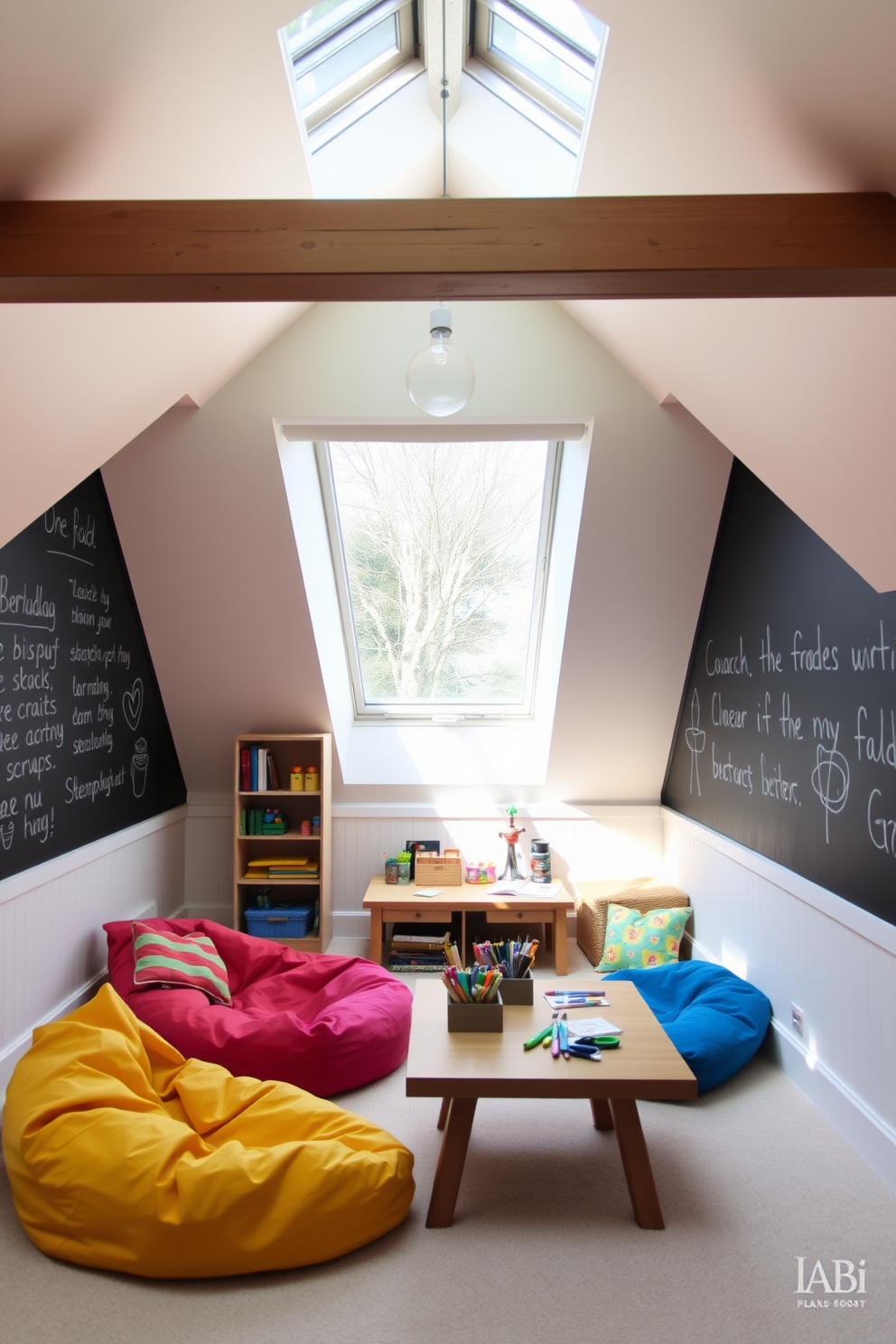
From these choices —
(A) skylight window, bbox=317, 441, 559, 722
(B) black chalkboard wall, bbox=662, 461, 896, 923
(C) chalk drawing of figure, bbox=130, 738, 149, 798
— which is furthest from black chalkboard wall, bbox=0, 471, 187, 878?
(B) black chalkboard wall, bbox=662, 461, 896, 923

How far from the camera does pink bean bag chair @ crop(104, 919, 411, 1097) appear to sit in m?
3.17

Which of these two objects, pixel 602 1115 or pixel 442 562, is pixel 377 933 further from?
pixel 442 562

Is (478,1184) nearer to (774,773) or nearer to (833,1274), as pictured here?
(833,1274)

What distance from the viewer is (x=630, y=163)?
8.23 feet

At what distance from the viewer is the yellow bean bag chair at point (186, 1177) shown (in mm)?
2164

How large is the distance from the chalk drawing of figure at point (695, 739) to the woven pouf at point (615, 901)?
579 millimetres

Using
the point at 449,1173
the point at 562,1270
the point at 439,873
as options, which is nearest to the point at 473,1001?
the point at 449,1173

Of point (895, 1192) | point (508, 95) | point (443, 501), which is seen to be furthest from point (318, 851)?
point (508, 95)

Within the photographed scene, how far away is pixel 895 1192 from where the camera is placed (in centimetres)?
260

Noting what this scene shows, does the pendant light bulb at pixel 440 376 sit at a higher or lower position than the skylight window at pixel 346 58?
lower

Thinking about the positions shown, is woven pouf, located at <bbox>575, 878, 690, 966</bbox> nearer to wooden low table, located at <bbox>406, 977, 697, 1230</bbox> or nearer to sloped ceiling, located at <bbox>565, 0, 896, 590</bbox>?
wooden low table, located at <bbox>406, 977, 697, 1230</bbox>

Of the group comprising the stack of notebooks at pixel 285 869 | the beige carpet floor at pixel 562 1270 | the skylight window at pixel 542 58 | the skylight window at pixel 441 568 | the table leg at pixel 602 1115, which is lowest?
the beige carpet floor at pixel 562 1270

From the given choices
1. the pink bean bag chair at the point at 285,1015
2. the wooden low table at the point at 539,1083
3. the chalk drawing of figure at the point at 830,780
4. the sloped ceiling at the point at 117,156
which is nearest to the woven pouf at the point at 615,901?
the pink bean bag chair at the point at 285,1015

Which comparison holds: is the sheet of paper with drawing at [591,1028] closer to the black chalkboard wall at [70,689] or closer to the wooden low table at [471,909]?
the wooden low table at [471,909]
